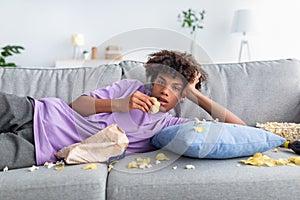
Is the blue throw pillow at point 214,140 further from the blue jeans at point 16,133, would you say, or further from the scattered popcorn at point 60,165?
the blue jeans at point 16,133

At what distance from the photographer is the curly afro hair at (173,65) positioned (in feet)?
4.78

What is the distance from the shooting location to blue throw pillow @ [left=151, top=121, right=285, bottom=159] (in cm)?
133

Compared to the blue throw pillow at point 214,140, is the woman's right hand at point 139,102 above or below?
above

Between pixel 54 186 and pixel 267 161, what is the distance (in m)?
0.71

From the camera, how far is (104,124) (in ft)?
5.17

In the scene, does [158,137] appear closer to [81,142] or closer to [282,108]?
[81,142]

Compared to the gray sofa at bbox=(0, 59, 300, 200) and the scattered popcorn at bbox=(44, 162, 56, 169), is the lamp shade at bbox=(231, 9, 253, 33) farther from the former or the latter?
the scattered popcorn at bbox=(44, 162, 56, 169)

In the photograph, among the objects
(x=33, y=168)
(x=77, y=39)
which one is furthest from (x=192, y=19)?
(x=33, y=168)

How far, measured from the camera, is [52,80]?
1.89m

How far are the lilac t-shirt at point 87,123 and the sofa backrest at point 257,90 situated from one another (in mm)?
292

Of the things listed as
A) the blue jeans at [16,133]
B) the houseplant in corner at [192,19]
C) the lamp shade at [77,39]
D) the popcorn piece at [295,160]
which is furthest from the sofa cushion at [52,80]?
the houseplant in corner at [192,19]

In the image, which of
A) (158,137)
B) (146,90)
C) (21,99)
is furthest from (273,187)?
(21,99)

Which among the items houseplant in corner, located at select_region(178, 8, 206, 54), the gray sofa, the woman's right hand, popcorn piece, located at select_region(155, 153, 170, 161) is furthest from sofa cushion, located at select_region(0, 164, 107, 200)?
houseplant in corner, located at select_region(178, 8, 206, 54)

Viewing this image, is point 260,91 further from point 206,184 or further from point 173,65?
point 206,184
